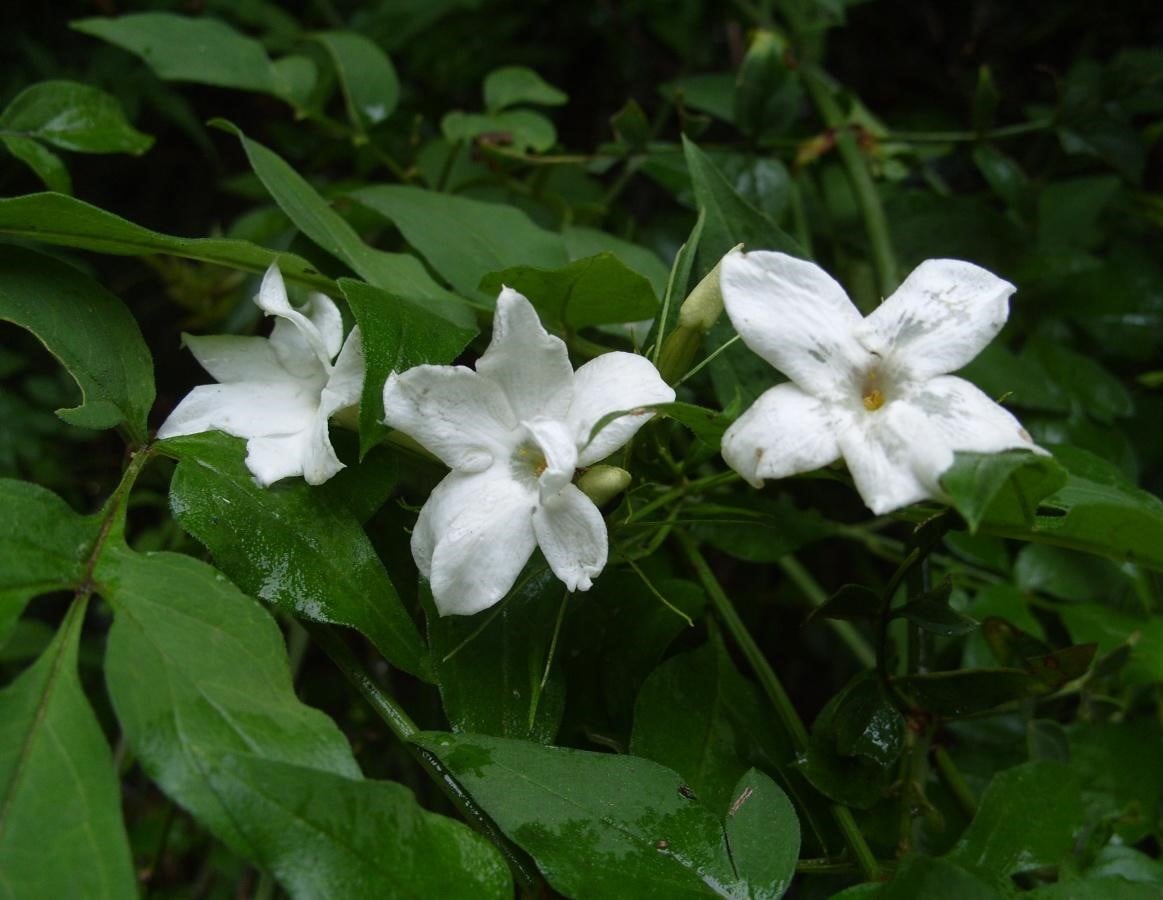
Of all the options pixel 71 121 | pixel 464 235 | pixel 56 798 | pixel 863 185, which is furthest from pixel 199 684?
Answer: pixel 863 185

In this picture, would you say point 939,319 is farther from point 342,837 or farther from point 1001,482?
point 342,837

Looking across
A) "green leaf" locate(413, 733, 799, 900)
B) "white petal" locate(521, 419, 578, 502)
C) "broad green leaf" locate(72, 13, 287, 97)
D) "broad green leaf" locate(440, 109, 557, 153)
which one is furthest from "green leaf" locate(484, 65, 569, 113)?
"green leaf" locate(413, 733, 799, 900)

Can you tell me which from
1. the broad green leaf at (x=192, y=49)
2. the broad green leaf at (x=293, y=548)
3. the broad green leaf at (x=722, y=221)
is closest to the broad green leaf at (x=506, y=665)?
the broad green leaf at (x=293, y=548)

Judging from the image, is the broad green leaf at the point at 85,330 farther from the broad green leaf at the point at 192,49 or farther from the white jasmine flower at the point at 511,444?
the broad green leaf at the point at 192,49

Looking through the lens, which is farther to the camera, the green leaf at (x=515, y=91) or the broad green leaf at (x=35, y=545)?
the green leaf at (x=515, y=91)

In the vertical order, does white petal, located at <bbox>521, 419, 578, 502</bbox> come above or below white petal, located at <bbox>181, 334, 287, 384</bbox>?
above

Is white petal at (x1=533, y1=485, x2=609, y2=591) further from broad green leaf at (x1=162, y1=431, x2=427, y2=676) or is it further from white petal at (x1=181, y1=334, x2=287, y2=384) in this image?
white petal at (x1=181, y1=334, x2=287, y2=384)

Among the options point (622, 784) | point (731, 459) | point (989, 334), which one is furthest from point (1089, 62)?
point (622, 784)
